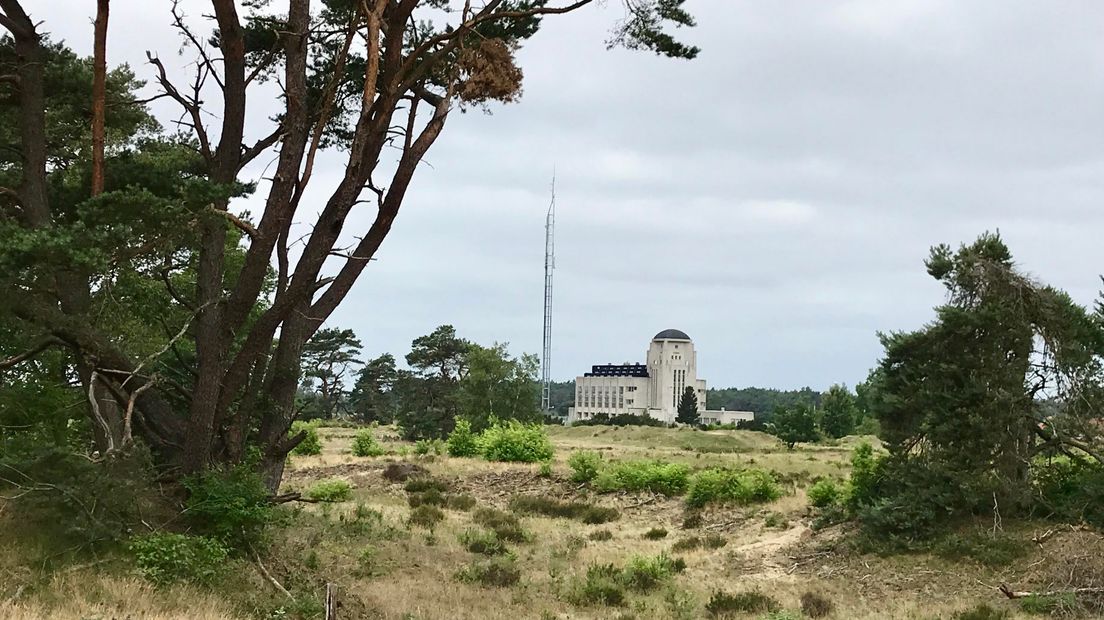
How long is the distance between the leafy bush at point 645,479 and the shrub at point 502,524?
5201 millimetres

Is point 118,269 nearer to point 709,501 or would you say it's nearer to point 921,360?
point 921,360

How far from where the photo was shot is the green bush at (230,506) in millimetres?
10344

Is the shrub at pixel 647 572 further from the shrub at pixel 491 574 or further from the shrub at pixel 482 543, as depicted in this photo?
the shrub at pixel 482 543

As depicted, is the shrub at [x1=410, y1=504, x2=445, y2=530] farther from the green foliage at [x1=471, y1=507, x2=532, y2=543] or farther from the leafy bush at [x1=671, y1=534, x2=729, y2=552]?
the leafy bush at [x1=671, y1=534, x2=729, y2=552]

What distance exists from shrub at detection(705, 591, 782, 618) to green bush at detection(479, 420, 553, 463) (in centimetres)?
2269

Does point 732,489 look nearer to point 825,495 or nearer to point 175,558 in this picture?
point 825,495

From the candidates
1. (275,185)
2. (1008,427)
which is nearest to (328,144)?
A: (275,185)

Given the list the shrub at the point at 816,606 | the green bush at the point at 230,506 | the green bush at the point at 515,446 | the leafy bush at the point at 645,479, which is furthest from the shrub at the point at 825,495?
the green bush at the point at 515,446

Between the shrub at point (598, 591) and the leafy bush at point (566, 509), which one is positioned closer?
the shrub at point (598, 591)

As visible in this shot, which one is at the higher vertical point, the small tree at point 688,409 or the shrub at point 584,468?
the small tree at point 688,409

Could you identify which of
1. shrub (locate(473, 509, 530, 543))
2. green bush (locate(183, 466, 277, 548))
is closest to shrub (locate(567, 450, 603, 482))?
shrub (locate(473, 509, 530, 543))

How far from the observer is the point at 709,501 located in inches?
939

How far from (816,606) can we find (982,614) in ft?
6.79

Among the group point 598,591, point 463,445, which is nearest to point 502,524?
point 598,591
